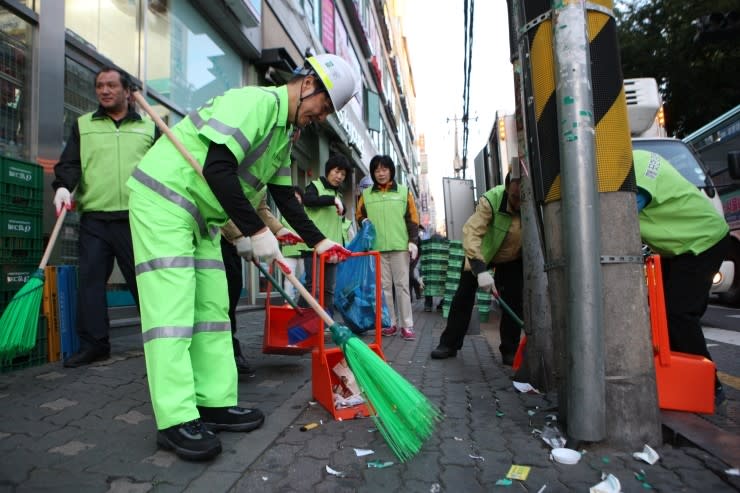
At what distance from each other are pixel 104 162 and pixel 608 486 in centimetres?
376

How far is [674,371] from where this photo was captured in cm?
278

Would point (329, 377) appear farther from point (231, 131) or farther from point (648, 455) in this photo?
point (648, 455)

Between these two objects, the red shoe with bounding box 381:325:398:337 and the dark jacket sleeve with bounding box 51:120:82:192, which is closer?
the dark jacket sleeve with bounding box 51:120:82:192

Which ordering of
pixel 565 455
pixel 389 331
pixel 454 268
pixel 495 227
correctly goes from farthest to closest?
1. pixel 454 268
2. pixel 389 331
3. pixel 495 227
4. pixel 565 455

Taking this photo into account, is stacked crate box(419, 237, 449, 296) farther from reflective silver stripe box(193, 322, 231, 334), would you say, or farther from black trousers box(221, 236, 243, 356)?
reflective silver stripe box(193, 322, 231, 334)

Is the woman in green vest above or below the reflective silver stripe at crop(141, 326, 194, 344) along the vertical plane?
above

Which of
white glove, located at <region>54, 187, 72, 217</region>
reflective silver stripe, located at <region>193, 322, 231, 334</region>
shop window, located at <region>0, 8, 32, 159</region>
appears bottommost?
reflective silver stripe, located at <region>193, 322, 231, 334</region>

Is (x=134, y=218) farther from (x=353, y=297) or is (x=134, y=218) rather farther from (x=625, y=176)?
(x=353, y=297)

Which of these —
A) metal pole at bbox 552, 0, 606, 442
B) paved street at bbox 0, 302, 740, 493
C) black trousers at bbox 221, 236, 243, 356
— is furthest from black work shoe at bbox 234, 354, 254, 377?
metal pole at bbox 552, 0, 606, 442

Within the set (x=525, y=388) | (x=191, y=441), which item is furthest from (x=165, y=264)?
(x=525, y=388)

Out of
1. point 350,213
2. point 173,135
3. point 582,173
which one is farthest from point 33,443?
point 350,213

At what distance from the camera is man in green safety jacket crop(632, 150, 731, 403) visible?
292 centimetres

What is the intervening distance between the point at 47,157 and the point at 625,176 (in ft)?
14.4

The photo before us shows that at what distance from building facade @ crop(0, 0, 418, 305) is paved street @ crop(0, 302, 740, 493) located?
1950 millimetres
